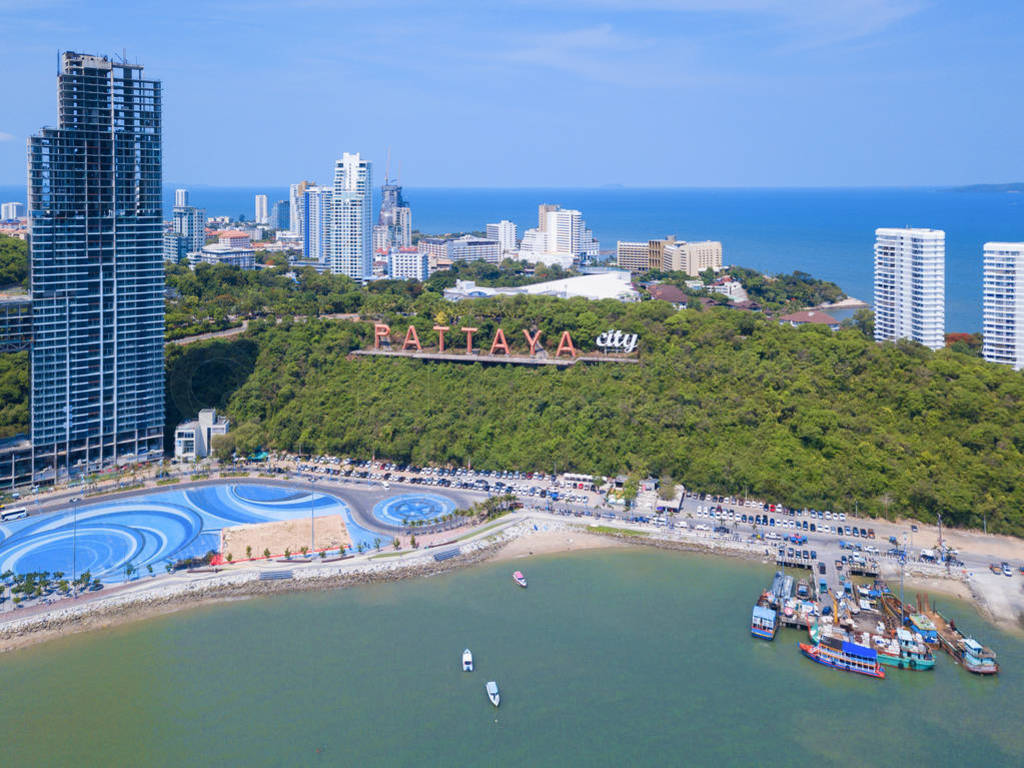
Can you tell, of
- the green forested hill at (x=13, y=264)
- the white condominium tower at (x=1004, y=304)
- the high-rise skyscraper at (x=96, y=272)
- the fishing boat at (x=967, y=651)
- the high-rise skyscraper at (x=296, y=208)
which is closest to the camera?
the fishing boat at (x=967, y=651)

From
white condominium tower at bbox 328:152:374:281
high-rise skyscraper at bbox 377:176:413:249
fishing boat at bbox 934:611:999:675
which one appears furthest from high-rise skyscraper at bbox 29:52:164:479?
high-rise skyscraper at bbox 377:176:413:249

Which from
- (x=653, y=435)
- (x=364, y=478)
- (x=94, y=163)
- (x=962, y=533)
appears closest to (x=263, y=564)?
(x=364, y=478)

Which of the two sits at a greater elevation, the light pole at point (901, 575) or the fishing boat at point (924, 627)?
the light pole at point (901, 575)

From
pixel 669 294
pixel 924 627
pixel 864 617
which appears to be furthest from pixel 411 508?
pixel 669 294

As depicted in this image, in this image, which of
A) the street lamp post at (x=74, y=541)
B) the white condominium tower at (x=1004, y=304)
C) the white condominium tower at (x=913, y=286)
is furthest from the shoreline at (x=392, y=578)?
the white condominium tower at (x=913, y=286)

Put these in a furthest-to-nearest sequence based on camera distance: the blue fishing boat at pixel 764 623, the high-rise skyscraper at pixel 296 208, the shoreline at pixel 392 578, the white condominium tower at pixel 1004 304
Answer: the high-rise skyscraper at pixel 296 208
the white condominium tower at pixel 1004 304
the shoreline at pixel 392 578
the blue fishing boat at pixel 764 623

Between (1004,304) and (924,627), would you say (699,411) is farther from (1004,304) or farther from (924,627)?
(1004,304)

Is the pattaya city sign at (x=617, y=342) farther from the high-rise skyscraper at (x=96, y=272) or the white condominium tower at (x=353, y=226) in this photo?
the white condominium tower at (x=353, y=226)
